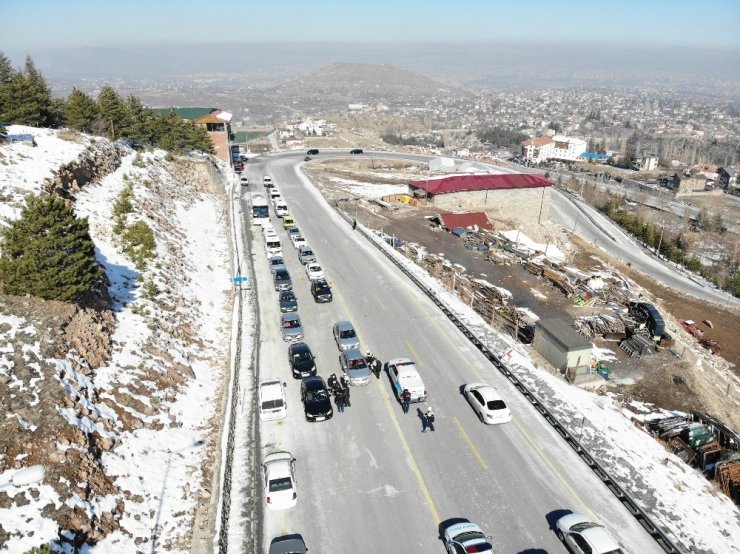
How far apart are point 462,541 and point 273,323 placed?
21.5 meters

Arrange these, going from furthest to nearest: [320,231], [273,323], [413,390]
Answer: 1. [320,231]
2. [273,323]
3. [413,390]

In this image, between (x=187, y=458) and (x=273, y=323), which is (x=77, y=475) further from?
(x=273, y=323)

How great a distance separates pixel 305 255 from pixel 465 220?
2803 centimetres

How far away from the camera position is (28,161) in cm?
3894

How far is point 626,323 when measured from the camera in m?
42.4

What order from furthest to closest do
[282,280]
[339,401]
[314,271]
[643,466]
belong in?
[314,271] → [282,280] → [339,401] → [643,466]

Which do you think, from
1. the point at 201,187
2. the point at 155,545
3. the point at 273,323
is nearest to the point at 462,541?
the point at 155,545

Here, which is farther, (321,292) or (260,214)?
(260,214)

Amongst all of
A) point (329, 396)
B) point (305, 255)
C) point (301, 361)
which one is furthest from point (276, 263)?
point (329, 396)

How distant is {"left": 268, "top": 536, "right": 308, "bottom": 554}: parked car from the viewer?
17.0m

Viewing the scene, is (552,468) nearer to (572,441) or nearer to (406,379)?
(572,441)

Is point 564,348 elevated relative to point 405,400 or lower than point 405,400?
elevated

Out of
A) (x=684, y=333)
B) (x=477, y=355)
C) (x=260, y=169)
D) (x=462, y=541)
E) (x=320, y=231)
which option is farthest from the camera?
(x=260, y=169)

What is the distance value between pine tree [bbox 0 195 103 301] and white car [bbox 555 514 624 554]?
2419 centimetres
